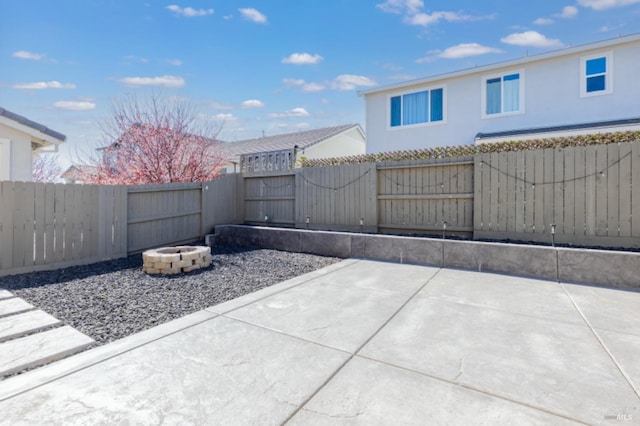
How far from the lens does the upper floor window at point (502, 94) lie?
389 inches

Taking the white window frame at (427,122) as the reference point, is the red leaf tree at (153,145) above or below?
below

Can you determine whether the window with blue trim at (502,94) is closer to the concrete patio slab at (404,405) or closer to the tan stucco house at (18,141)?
the concrete patio slab at (404,405)

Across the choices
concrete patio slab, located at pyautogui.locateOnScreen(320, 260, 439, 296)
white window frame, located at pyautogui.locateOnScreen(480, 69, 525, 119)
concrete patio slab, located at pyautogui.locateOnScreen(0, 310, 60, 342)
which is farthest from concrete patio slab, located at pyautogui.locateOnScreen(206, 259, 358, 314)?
white window frame, located at pyautogui.locateOnScreen(480, 69, 525, 119)

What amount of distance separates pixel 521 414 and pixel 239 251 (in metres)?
5.62

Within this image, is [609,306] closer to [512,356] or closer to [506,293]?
[506,293]

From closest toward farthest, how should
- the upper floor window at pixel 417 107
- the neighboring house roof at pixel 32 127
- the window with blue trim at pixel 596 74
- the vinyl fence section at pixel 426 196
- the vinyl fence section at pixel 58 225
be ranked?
the vinyl fence section at pixel 58 225
the vinyl fence section at pixel 426 196
the neighboring house roof at pixel 32 127
the window with blue trim at pixel 596 74
the upper floor window at pixel 417 107

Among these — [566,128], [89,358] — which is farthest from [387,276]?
Answer: [566,128]

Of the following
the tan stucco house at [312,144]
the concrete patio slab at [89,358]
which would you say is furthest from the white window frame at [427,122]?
the concrete patio slab at [89,358]

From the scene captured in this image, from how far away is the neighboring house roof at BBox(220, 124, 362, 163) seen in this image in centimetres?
1636

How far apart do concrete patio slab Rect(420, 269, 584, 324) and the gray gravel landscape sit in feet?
6.91

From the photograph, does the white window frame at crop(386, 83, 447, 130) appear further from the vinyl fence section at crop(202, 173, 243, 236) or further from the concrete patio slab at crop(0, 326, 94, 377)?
the concrete patio slab at crop(0, 326, 94, 377)

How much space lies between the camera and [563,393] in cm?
189

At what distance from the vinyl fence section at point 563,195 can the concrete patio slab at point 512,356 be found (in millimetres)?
2808

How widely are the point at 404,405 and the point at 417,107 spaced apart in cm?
1125
